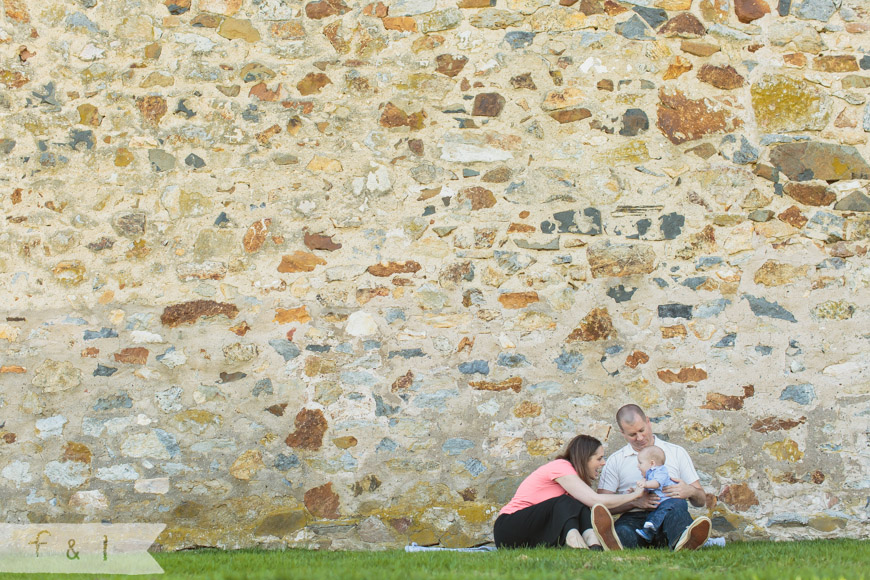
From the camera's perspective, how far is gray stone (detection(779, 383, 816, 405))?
4.56 meters

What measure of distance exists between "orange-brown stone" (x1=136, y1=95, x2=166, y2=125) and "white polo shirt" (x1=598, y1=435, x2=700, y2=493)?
135 inches

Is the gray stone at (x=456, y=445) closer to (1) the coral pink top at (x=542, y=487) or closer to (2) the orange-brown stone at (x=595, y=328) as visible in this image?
(1) the coral pink top at (x=542, y=487)

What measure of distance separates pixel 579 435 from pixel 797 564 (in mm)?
1392

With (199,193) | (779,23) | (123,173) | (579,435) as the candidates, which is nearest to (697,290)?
(579,435)

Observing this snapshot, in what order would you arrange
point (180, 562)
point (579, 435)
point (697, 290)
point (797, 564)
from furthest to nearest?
1. point (697, 290)
2. point (579, 435)
3. point (180, 562)
4. point (797, 564)

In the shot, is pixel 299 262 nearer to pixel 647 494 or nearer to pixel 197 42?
pixel 197 42

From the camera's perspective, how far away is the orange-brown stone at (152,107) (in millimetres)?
4977

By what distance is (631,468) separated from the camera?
4336 mm

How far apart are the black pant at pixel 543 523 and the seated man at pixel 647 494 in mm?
202

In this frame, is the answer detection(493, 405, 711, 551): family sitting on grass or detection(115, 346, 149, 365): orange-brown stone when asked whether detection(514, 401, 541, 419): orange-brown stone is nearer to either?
detection(493, 405, 711, 551): family sitting on grass

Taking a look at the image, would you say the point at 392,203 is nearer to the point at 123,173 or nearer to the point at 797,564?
the point at 123,173

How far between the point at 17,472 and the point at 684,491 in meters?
3.77

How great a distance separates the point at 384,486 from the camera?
456 cm

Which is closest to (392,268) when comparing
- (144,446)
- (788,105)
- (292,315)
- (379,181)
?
(379,181)
